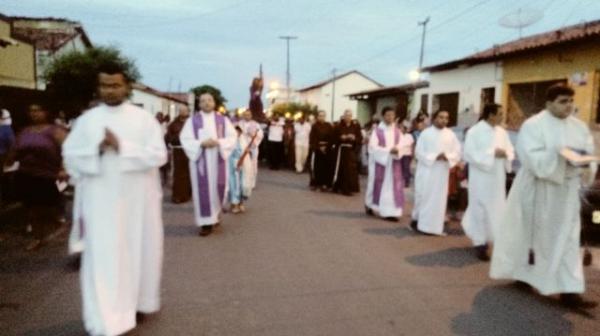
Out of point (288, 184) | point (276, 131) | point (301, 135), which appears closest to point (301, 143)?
point (301, 135)

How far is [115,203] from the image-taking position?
15.1 ft

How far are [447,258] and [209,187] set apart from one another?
342 centimetres

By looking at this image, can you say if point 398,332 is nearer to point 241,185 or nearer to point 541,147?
point 541,147

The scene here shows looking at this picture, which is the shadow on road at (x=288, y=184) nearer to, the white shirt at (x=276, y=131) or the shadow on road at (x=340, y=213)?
the shadow on road at (x=340, y=213)

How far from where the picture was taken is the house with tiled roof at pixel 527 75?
628 inches

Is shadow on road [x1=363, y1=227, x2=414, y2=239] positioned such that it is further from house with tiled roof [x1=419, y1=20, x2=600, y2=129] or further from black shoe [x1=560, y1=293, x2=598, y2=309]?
house with tiled roof [x1=419, y1=20, x2=600, y2=129]

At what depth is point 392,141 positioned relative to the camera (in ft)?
37.7

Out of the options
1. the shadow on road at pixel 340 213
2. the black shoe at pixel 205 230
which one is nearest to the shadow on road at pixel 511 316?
the black shoe at pixel 205 230

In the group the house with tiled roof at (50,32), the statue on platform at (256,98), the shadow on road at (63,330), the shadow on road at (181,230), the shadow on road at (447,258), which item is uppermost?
the house with tiled roof at (50,32)

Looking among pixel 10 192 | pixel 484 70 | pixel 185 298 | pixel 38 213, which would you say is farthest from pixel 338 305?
pixel 484 70

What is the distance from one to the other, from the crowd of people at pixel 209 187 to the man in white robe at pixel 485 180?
0.01m

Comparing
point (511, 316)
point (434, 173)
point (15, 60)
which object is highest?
point (15, 60)

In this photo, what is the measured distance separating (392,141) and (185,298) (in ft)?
21.2

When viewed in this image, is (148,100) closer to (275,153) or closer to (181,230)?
(275,153)
